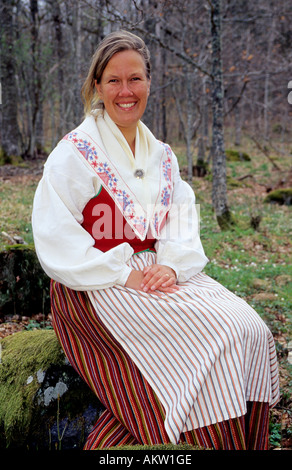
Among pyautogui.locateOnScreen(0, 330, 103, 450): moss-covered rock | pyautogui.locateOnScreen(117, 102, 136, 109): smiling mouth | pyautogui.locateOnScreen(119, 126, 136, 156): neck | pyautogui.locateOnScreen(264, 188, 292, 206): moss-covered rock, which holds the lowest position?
pyautogui.locateOnScreen(0, 330, 103, 450): moss-covered rock

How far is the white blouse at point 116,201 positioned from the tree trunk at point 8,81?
479 inches

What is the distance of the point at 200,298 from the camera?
7.17ft

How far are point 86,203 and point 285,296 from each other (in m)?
3.09

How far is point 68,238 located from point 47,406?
0.96 m

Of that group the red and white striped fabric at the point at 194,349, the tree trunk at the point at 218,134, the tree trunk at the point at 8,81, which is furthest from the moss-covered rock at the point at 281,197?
the red and white striped fabric at the point at 194,349

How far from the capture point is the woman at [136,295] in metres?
1.97

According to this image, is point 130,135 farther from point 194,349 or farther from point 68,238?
point 194,349

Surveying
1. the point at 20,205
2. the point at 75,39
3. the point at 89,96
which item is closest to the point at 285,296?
the point at 89,96

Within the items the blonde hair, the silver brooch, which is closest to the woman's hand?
the silver brooch

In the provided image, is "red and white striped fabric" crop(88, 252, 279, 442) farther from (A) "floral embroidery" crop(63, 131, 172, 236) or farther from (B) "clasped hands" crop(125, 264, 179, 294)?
(A) "floral embroidery" crop(63, 131, 172, 236)

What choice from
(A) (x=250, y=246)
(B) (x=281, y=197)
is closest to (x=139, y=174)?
(A) (x=250, y=246)

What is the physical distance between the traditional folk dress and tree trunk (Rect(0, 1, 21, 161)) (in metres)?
12.3

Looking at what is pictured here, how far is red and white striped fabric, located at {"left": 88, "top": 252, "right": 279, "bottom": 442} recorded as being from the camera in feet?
6.36

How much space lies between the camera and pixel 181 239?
8.50 feet
